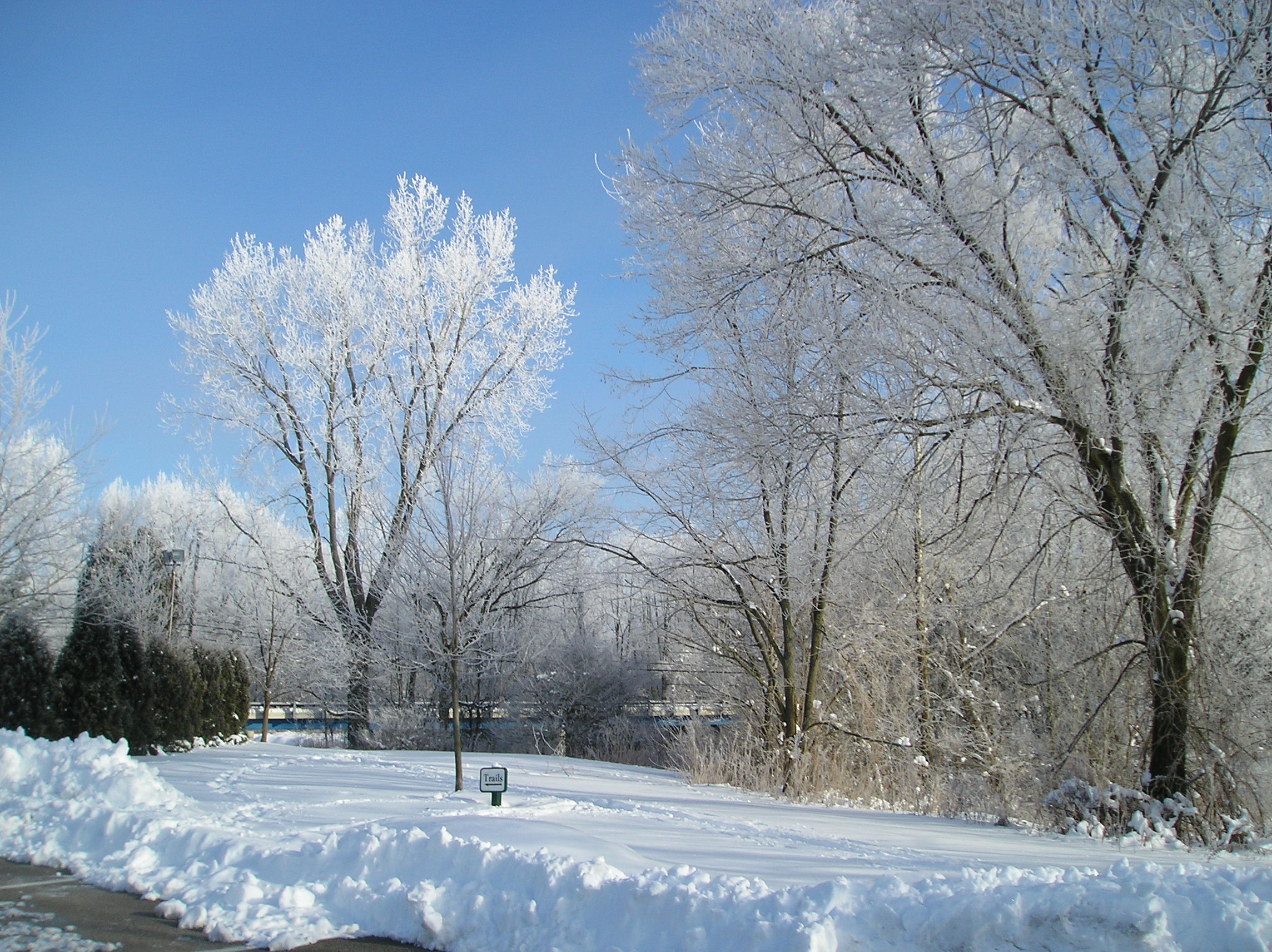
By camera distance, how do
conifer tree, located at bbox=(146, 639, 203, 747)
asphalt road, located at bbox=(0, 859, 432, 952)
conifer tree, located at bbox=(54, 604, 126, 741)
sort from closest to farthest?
asphalt road, located at bbox=(0, 859, 432, 952) → conifer tree, located at bbox=(54, 604, 126, 741) → conifer tree, located at bbox=(146, 639, 203, 747)

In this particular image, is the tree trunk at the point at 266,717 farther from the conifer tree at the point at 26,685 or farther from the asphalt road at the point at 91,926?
the asphalt road at the point at 91,926

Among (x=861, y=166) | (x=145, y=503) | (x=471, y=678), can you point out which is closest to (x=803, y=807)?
(x=861, y=166)

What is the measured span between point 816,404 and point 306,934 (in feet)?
18.1

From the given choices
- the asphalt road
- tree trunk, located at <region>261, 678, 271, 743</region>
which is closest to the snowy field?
the asphalt road

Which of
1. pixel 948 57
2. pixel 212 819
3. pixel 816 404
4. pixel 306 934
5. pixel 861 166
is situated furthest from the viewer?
pixel 861 166

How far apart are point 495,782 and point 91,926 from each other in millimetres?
3495

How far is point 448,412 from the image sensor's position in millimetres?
22359

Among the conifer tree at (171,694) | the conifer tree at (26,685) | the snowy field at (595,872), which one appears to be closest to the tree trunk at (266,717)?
the conifer tree at (171,694)

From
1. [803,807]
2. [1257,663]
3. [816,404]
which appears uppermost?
[816,404]

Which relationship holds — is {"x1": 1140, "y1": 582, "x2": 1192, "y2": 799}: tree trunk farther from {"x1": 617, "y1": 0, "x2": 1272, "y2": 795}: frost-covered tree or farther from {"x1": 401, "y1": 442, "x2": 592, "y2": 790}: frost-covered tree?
{"x1": 401, "y1": 442, "x2": 592, "y2": 790}: frost-covered tree

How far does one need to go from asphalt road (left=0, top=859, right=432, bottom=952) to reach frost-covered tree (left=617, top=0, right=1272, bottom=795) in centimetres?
595

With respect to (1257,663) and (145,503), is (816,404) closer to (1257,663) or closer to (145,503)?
(1257,663)

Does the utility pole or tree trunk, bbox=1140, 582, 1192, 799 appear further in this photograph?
the utility pole

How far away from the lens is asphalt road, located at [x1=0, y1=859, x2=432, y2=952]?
3852mm
